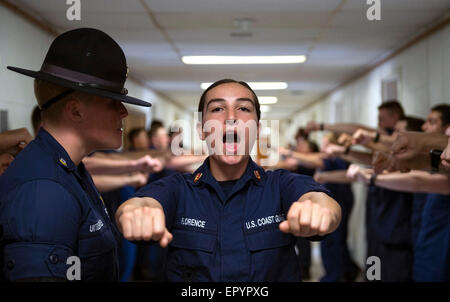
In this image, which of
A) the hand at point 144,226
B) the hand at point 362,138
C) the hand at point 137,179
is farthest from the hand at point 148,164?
the hand at point 362,138

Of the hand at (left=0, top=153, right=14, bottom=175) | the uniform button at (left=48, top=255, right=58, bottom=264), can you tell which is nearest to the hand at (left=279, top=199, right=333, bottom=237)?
the uniform button at (left=48, top=255, right=58, bottom=264)

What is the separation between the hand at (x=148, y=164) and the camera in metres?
1.41

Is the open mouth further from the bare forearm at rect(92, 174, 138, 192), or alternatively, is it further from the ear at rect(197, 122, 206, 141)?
the bare forearm at rect(92, 174, 138, 192)

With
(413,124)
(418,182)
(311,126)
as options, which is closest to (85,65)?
Result: (311,126)

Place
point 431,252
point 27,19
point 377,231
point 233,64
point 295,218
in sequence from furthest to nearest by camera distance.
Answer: point 377,231 < point 431,252 < point 27,19 < point 233,64 < point 295,218

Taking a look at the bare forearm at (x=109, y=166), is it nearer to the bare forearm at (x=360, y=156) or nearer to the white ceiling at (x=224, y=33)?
the white ceiling at (x=224, y=33)

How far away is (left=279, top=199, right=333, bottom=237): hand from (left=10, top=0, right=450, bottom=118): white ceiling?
1.07 feet

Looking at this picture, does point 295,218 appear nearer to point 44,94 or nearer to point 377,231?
point 44,94

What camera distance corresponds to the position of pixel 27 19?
112 cm

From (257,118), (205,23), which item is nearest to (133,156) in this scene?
(205,23)

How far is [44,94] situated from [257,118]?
1.40ft

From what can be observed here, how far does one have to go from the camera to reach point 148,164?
1438mm

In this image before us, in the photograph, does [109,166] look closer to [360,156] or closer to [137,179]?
[137,179]

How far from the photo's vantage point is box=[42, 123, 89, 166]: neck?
872 mm
